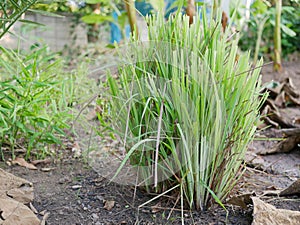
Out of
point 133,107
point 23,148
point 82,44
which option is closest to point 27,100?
point 23,148

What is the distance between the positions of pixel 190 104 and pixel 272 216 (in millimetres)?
311

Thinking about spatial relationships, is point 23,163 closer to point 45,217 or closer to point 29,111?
point 29,111

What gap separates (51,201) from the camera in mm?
1080

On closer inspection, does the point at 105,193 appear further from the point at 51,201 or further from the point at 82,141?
the point at 82,141

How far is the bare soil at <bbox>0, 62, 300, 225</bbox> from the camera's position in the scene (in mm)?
967

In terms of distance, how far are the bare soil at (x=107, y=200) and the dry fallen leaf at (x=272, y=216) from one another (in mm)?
43

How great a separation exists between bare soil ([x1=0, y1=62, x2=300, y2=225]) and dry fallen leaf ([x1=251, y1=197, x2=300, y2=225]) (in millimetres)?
43

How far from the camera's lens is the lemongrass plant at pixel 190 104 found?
0.91 m

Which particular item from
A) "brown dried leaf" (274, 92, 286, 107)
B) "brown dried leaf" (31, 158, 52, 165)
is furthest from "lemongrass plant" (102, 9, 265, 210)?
"brown dried leaf" (274, 92, 286, 107)

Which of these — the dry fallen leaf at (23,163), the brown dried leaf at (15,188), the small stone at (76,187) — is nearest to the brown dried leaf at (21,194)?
the brown dried leaf at (15,188)

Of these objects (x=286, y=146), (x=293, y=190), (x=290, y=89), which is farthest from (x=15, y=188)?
(x=290, y=89)

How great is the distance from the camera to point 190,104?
0.92m

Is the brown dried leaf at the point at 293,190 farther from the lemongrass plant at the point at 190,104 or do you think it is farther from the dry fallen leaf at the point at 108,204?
the dry fallen leaf at the point at 108,204

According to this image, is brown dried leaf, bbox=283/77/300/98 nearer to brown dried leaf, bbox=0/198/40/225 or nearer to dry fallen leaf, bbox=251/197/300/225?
dry fallen leaf, bbox=251/197/300/225
